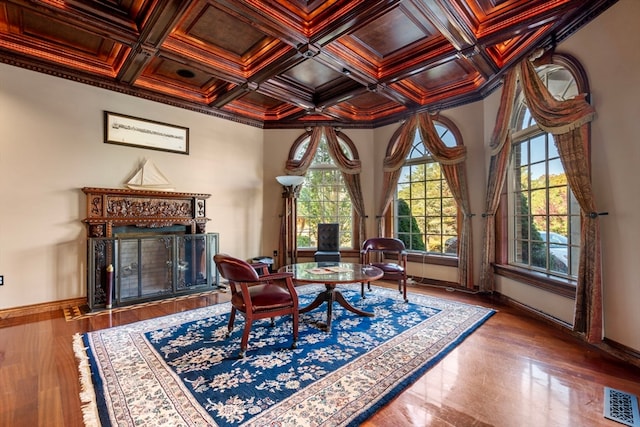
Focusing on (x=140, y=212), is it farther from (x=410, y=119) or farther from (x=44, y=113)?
(x=410, y=119)

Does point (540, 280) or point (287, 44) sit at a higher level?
point (287, 44)

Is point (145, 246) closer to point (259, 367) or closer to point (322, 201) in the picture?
point (259, 367)

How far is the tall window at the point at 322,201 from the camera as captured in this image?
19.7 feet

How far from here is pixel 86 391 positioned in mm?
1945

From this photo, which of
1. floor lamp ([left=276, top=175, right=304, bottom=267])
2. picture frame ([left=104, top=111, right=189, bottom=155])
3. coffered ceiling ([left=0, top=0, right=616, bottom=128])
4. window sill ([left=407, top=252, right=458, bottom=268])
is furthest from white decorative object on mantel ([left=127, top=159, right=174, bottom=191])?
window sill ([left=407, top=252, right=458, bottom=268])

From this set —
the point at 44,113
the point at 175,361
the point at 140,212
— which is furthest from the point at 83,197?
the point at 175,361

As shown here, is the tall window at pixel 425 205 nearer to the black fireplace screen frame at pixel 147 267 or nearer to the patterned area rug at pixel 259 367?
the patterned area rug at pixel 259 367

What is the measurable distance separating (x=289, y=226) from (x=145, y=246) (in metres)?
2.41

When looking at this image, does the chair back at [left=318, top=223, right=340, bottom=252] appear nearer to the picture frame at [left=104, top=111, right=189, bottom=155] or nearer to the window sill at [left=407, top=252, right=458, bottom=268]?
the window sill at [left=407, top=252, right=458, bottom=268]

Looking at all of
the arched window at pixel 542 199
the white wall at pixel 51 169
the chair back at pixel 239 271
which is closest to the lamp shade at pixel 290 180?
the white wall at pixel 51 169

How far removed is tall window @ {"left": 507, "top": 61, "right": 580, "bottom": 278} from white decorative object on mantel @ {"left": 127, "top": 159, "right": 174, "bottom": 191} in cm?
513

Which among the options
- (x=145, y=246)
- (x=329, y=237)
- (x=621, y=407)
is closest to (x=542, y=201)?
(x=621, y=407)

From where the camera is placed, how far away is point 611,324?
255 centimetres

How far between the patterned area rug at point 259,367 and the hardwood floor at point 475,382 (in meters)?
0.12
